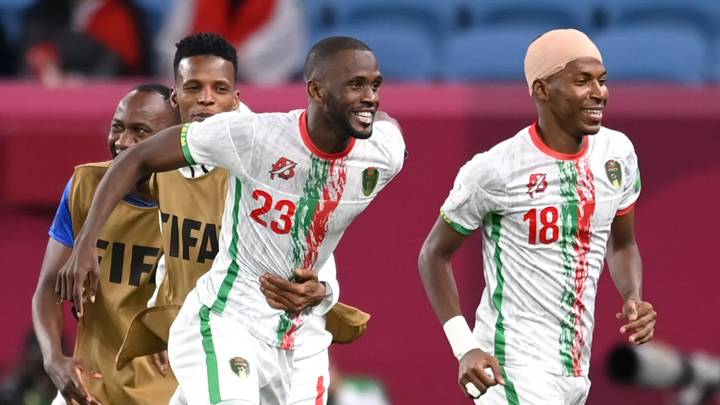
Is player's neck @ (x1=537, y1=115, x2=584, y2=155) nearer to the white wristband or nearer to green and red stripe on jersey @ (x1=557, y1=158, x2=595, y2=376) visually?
green and red stripe on jersey @ (x1=557, y1=158, x2=595, y2=376)

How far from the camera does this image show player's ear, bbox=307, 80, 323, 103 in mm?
5629

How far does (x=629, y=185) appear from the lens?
590 cm

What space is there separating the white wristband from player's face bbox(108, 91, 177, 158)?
1403 millimetres

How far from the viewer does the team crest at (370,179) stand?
5729 millimetres

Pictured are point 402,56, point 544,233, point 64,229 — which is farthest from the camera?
point 402,56

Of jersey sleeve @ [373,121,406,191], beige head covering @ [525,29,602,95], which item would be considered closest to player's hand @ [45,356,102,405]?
jersey sleeve @ [373,121,406,191]

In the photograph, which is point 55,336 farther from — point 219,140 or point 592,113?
point 592,113

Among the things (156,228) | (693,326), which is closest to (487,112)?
(693,326)

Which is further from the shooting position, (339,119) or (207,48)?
(207,48)

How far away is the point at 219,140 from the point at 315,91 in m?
0.36

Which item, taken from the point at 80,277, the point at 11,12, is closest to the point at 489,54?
the point at 11,12

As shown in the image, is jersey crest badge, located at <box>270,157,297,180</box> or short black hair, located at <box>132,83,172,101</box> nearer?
jersey crest badge, located at <box>270,157,297,180</box>

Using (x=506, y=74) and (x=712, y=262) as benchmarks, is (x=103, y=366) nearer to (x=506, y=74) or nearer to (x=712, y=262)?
(x=712, y=262)

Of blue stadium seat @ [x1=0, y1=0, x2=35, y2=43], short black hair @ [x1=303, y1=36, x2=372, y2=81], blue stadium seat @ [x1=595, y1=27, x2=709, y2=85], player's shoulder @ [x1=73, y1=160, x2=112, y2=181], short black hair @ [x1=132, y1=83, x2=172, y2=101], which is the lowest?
player's shoulder @ [x1=73, y1=160, x2=112, y2=181]
